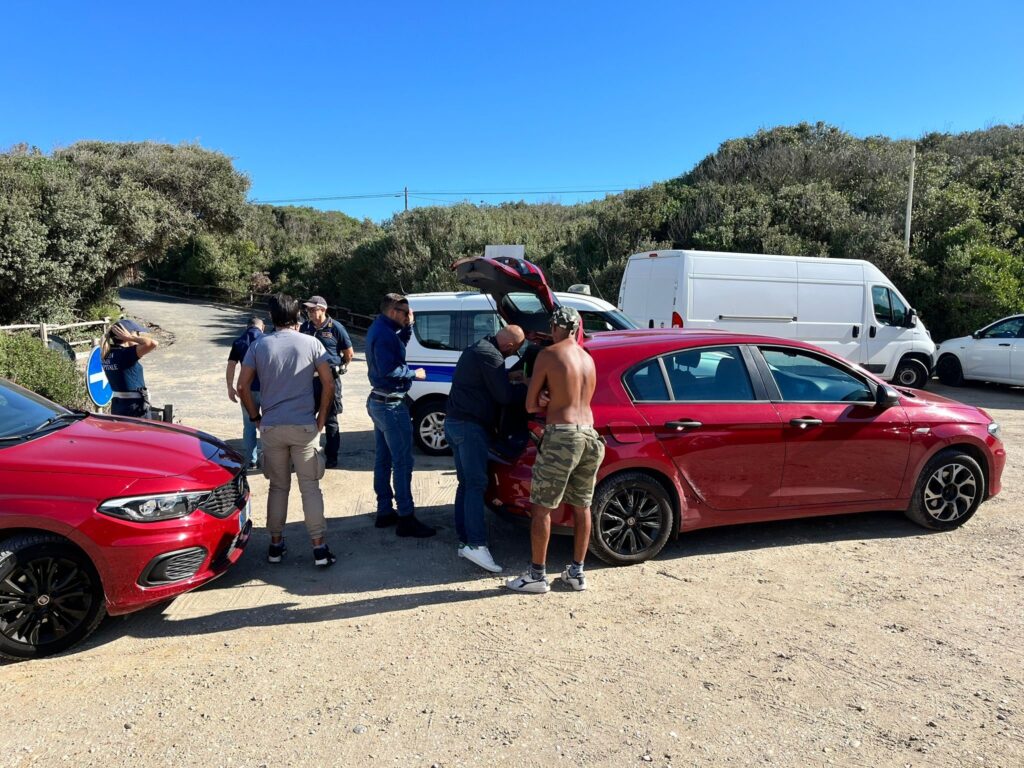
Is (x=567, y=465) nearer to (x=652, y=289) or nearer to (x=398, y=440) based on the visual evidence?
(x=398, y=440)

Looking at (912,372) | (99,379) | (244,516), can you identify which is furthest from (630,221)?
(244,516)

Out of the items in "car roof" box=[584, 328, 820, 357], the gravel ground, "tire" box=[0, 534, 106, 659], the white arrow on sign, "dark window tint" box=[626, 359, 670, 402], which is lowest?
the gravel ground

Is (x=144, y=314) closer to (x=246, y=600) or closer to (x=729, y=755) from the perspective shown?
(x=246, y=600)

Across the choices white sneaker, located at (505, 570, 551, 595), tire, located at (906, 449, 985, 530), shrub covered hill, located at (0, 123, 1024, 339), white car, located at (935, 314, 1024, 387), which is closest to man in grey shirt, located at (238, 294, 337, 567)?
white sneaker, located at (505, 570, 551, 595)

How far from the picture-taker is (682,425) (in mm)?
4477

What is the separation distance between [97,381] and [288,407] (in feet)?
10.1

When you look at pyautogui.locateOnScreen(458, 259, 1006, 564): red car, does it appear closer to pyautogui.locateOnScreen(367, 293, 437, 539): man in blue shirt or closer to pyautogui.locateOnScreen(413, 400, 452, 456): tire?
pyautogui.locateOnScreen(367, 293, 437, 539): man in blue shirt

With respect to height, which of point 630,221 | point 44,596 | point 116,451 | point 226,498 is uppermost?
point 630,221

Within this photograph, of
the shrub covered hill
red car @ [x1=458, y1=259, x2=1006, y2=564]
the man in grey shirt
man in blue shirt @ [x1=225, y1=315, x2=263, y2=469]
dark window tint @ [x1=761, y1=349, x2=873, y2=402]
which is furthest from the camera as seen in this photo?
the shrub covered hill

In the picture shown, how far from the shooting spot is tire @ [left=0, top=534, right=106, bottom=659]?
329 cm

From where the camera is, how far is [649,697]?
3.10m

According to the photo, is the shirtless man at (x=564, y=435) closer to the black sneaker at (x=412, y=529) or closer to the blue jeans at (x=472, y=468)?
the blue jeans at (x=472, y=468)

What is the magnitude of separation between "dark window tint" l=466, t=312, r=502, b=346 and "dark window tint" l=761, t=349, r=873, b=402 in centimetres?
345

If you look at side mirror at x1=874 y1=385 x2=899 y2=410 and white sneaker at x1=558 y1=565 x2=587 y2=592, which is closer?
white sneaker at x1=558 y1=565 x2=587 y2=592
